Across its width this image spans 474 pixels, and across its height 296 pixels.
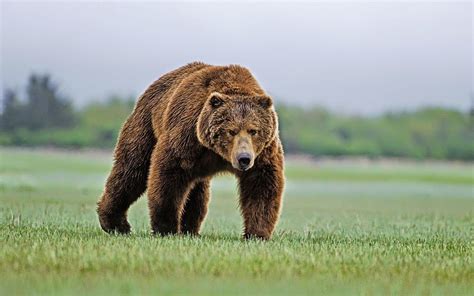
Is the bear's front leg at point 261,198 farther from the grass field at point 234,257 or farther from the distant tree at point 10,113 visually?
the distant tree at point 10,113

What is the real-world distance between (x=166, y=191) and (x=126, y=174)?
3.62 ft

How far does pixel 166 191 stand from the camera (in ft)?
29.4

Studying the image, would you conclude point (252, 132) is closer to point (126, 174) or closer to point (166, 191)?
point (166, 191)

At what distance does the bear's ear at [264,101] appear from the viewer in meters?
8.54

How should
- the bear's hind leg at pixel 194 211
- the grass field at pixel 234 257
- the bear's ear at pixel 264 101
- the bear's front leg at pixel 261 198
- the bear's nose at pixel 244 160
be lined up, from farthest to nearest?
the bear's hind leg at pixel 194 211
the bear's front leg at pixel 261 198
the bear's ear at pixel 264 101
the bear's nose at pixel 244 160
the grass field at pixel 234 257

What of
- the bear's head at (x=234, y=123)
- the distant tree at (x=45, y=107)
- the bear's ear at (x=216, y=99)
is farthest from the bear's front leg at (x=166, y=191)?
the distant tree at (x=45, y=107)

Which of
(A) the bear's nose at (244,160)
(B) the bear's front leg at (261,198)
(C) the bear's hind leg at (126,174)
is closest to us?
(A) the bear's nose at (244,160)

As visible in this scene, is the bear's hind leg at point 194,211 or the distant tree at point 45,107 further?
the distant tree at point 45,107

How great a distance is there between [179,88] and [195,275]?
127 inches

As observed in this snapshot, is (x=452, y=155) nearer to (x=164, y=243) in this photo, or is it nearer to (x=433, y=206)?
(x=433, y=206)

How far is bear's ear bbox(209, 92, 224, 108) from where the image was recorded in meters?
8.49

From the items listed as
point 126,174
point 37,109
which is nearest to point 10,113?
point 37,109

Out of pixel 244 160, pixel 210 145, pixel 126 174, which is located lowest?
pixel 126 174

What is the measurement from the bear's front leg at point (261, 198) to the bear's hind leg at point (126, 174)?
1.36 metres
